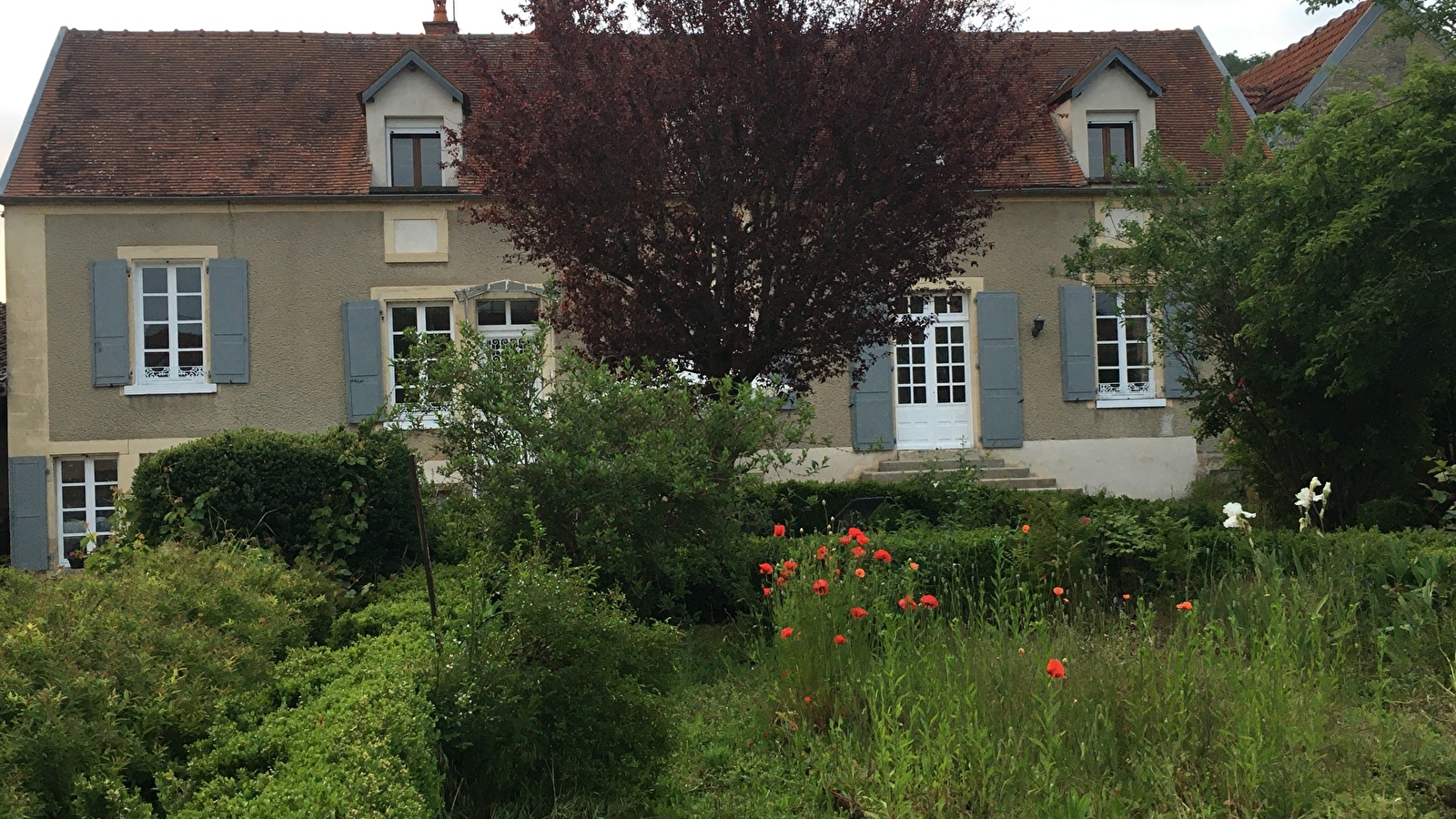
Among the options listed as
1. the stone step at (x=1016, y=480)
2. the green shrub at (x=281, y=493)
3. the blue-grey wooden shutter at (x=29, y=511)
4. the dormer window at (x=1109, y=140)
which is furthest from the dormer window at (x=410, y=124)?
the green shrub at (x=281, y=493)

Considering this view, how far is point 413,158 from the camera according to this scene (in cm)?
1625

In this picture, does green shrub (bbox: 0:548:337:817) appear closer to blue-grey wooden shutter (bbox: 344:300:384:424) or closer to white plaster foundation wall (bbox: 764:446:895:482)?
blue-grey wooden shutter (bbox: 344:300:384:424)

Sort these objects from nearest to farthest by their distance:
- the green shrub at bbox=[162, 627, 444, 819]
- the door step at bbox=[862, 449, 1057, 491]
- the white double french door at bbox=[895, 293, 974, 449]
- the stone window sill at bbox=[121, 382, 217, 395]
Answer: the green shrub at bbox=[162, 627, 444, 819] < the stone window sill at bbox=[121, 382, 217, 395] < the door step at bbox=[862, 449, 1057, 491] < the white double french door at bbox=[895, 293, 974, 449]

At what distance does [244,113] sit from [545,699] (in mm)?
14485

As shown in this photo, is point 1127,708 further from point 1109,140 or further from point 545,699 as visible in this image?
point 1109,140

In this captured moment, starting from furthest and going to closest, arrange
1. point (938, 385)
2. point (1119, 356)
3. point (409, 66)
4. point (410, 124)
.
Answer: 1. point (1119, 356)
2. point (938, 385)
3. point (410, 124)
4. point (409, 66)

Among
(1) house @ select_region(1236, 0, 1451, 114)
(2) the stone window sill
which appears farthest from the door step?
(2) the stone window sill

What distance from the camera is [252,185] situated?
51.5 feet

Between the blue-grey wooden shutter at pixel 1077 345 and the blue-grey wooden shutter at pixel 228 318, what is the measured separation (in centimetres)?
1056

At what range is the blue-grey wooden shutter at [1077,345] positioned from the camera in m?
16.6

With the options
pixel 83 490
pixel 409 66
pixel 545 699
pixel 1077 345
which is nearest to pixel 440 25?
pixel 409 66

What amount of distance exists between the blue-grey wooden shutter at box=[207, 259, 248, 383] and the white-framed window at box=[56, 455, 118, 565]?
1.76 meters

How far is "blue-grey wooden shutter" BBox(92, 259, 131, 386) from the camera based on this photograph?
15.3 meters

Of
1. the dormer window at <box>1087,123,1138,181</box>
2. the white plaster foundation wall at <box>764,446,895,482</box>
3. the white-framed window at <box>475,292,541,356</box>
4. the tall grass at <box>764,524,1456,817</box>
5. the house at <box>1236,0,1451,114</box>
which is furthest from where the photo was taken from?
the dormer window at <box>1087,123,1138,181</box>
